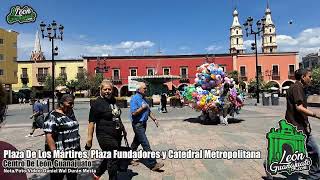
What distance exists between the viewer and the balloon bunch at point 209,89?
44.1ft

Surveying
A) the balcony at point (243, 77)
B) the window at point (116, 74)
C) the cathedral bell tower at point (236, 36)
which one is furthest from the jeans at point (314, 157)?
the cathedral bell tower at point (236, 36)

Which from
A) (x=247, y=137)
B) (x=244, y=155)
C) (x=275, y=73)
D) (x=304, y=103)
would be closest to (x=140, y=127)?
(x=244, y=155)

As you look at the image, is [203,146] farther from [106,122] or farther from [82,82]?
[82,82]

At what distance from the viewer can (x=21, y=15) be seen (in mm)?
5699

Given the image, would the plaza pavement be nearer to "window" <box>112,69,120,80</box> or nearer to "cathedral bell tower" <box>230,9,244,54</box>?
"window" <box>112,69,120,80</box>

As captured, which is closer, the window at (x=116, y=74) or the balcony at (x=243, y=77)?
the window at (x=116, y=74)

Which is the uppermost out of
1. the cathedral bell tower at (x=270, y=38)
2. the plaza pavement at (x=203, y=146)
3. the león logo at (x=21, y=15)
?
the cathedral bell tower at (x=270, y=38)

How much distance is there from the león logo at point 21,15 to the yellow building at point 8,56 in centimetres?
4739

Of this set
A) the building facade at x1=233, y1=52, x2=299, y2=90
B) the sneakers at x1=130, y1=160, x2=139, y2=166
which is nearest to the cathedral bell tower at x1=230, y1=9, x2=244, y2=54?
the building facade at x1=233, y1=52, x2=299, y2=90

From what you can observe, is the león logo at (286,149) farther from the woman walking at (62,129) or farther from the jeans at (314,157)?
→ the woman walking at (62,129)

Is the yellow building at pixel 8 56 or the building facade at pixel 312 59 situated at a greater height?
the building facade at pixel 312 59

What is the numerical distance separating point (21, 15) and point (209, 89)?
29.7ft

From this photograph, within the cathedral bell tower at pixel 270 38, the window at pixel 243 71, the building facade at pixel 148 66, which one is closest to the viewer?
the building facade at pixel 148 66

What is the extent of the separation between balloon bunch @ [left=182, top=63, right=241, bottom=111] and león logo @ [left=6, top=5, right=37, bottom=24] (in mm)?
8737
